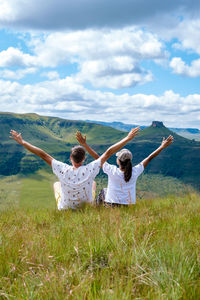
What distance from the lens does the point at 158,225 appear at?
3932 millimetres

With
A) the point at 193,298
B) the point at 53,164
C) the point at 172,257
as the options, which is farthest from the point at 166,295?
the point at 53,164

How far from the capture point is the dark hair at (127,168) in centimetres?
672

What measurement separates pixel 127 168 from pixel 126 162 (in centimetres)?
16

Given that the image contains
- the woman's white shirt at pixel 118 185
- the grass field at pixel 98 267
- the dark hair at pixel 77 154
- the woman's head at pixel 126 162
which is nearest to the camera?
the grass field at pixel 98 267

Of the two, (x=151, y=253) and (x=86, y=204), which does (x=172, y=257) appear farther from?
(x=86, y=204)

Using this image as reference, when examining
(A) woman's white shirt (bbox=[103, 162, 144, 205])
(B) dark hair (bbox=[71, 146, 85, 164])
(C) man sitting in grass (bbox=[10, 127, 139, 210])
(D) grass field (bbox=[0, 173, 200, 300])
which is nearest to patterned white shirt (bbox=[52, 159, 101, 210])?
(C) man sitting in grass (bbox=[10, 127, 139, 210])

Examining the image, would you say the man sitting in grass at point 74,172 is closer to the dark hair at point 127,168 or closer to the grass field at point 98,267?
the dark hair at point 127,168

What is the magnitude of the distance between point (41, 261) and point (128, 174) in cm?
443

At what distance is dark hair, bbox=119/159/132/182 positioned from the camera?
22.1 feet

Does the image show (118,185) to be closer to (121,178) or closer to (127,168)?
(121,178)

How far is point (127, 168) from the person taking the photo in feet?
22.2

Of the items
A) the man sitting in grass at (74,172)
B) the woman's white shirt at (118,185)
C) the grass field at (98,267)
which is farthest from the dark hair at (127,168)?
the grass field at (98,267)

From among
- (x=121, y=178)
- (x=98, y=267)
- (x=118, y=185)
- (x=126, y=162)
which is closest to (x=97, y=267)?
(x=98, y=267)

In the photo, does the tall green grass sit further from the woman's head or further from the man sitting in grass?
the woman's head
